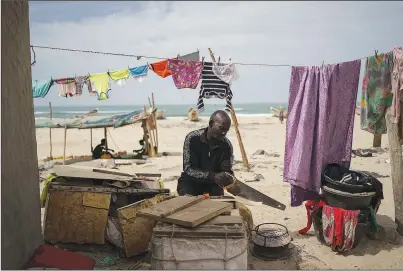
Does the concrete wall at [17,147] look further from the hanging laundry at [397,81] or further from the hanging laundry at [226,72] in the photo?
the hanging laundry at [226,72]

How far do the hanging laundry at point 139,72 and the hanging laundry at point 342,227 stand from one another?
6099 mm

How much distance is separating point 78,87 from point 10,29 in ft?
24.0

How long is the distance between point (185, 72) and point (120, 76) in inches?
90.0

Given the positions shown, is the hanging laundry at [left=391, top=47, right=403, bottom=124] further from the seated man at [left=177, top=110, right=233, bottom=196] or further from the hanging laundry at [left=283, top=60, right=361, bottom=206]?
the seated man at [left=177, top=110, right=233, bottom=196]

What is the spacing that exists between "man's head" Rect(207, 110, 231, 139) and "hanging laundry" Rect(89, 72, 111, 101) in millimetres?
6110

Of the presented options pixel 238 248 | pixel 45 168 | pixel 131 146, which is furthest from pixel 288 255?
pixel 131 146

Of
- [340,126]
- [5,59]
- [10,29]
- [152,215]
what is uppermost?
[10,29]

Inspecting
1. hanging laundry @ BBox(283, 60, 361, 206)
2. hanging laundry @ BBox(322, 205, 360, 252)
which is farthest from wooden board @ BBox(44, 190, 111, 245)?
hanging laundry @ BBox(322, 205, 360, 252)

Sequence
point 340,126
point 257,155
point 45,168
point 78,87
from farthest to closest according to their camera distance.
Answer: point 257,155, point 45,168, point 78,87, point 340,126

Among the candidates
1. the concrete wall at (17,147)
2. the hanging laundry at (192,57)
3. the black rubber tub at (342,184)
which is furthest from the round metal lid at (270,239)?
the hanging laundry at (192,57)

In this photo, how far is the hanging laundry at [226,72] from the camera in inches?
301

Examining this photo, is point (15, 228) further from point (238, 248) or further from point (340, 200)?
point (340, 200)

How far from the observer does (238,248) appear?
109 inches

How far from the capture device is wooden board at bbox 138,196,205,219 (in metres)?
2.92
